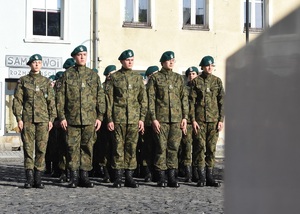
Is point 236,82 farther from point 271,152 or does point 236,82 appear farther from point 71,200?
point 71,200

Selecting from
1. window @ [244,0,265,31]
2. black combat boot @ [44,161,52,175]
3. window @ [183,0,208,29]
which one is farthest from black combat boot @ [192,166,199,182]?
window @ [244,0,265,31]

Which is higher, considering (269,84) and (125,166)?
(269,84)

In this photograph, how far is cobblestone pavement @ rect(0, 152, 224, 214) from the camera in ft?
24.9

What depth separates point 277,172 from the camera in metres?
1.86

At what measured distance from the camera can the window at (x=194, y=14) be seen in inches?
1025

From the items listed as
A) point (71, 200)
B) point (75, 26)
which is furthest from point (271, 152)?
point (75, 26)

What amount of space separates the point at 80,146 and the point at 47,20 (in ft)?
48.8

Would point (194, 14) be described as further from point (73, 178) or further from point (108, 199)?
point (108, 199)

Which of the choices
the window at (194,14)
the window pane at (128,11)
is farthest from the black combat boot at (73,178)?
the window at (194,14)

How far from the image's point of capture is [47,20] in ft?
80.6

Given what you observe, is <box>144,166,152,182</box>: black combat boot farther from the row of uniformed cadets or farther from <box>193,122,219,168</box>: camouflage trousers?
<box>193,122,219,168</box>: camouflage trousers

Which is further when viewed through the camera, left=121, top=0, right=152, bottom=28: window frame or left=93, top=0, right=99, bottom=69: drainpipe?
left=121, top=0, right=152, bottom=28: window frame

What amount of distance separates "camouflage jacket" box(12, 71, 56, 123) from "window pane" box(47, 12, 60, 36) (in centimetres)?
1448

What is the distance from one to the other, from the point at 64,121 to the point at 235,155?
7912 millimetres
